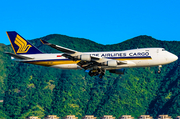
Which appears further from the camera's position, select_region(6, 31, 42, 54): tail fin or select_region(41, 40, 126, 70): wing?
select_region(6, 31, 42, 54): tail fin

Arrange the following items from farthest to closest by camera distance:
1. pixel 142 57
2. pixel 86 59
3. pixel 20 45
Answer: pixel 20 45 < pixel 142 57 < pixel 86 59

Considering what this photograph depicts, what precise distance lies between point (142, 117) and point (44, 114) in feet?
174

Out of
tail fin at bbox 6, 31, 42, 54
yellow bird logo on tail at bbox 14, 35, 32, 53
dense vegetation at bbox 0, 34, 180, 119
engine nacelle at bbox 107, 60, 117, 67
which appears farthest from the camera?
dense vegetation at bbox 0, 34, 180, 119

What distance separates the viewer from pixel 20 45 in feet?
252

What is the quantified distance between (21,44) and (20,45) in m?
0.37

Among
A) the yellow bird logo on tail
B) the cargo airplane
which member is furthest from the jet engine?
the yellow bird logo on tail

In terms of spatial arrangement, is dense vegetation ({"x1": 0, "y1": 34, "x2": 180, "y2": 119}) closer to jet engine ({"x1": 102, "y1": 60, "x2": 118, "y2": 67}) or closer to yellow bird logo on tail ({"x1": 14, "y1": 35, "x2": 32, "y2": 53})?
yellow bird logo on tail ({"x1": 14, "y1": 35, "x2": 32, "y2": 53})

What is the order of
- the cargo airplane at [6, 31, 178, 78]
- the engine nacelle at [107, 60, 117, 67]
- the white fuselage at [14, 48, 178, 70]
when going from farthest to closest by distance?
the white fuselage at [14, 48, 178, 70] → the engine nacelle at [107, 60, 117, 67] → the cargo airplane at [6, 31, 178, 78]

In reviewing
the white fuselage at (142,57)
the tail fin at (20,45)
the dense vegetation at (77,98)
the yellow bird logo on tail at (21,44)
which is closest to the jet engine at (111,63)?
the white fuselage at (142,57)

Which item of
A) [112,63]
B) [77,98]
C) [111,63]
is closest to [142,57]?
[112,63]

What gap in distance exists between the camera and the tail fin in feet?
247

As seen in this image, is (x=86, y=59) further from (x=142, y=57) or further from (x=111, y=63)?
(x=142, y=57)

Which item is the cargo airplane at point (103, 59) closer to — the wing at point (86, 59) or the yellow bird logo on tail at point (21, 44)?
the wing at point (86, 59)

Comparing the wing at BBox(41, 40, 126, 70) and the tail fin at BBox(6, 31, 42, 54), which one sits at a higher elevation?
the tail fin at BBox(6, 31, 42, 54)
